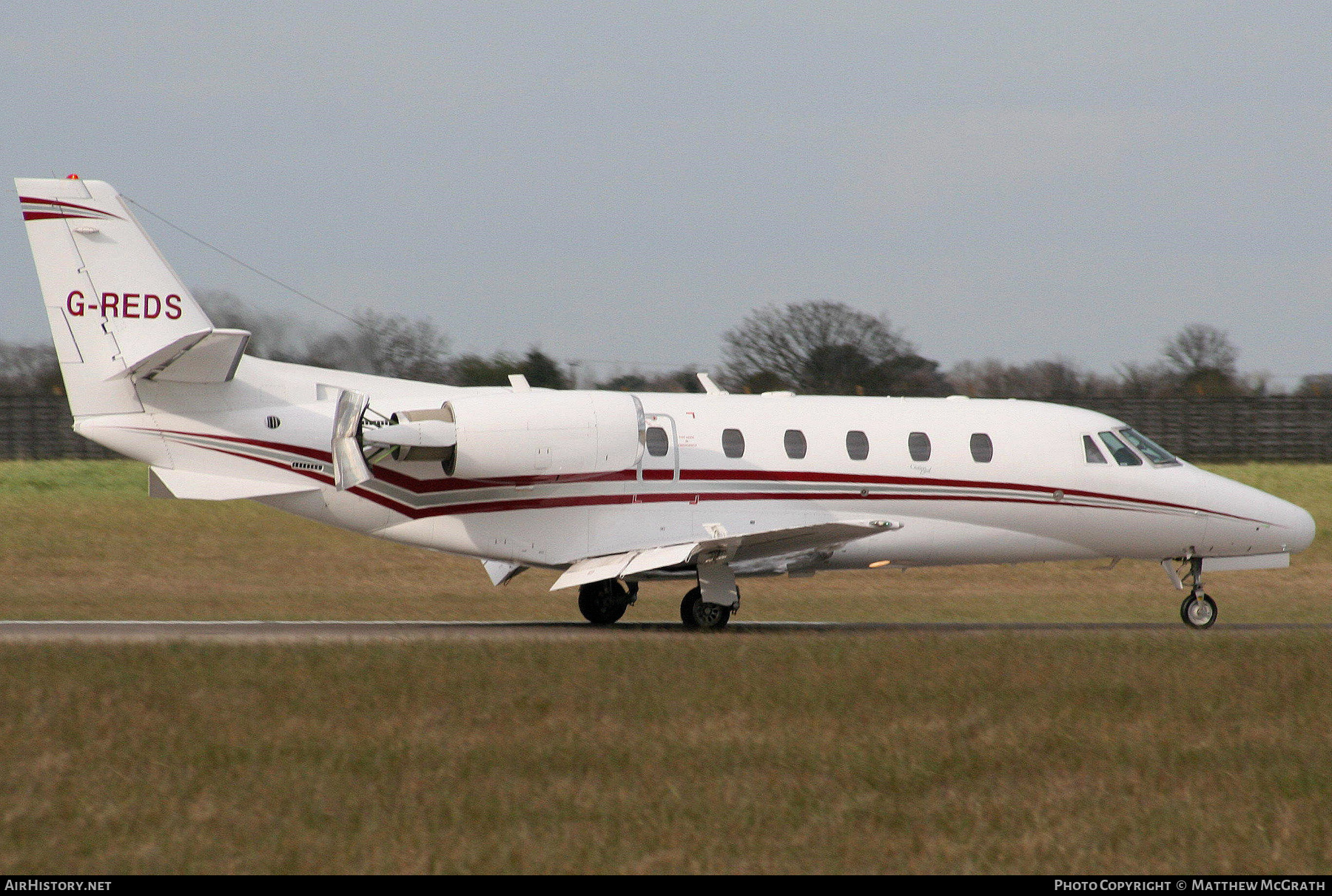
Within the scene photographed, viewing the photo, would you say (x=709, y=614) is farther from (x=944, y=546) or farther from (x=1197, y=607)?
(x=1197, y=607)

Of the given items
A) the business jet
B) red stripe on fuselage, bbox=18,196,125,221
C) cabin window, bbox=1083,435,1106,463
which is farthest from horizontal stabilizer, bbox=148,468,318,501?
cabin window, bbox=1083,435,1106,463

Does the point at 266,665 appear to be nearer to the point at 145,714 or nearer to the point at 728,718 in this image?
the point at 145,714

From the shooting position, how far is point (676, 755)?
32.2ft

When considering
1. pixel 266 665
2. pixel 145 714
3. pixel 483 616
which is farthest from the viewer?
pixel 483 616

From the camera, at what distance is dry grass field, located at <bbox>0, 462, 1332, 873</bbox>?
7.73 m

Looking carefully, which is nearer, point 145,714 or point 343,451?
point 145,714

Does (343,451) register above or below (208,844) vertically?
above

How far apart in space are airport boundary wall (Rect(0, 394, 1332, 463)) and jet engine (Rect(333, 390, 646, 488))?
82.8ft

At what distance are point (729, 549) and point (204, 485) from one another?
6370 mm

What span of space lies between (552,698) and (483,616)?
414 inches

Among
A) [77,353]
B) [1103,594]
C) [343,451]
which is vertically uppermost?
[77,353]

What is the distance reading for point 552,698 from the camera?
37.5 ft

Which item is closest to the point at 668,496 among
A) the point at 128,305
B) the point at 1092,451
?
the point at 1092,451
